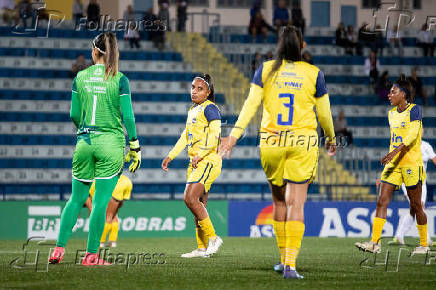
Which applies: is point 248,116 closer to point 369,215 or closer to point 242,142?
point 369,215

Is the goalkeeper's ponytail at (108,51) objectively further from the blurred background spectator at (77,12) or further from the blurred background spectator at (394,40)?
the blurred background spectator at (394,40)

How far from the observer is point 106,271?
290 inches

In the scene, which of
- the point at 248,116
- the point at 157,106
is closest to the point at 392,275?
the point at 248,116

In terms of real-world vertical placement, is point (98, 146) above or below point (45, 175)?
above

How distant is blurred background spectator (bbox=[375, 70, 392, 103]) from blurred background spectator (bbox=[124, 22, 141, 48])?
7.51 meters

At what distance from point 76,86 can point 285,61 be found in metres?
2.17

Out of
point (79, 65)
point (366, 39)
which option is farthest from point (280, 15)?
point (79, 65)

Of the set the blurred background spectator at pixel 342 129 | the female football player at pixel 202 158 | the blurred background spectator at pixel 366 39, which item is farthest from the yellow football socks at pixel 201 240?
the blurred background spectator at pixel 366 39

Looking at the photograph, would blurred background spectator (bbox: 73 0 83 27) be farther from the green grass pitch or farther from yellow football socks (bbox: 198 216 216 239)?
the green grass pitch

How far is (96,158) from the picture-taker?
25.8 feet

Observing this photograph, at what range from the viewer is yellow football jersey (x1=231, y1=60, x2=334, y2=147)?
23.5ft

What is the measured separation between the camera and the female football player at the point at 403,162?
35.8 feet

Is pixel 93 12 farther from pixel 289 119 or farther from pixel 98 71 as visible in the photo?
pixel 289 119

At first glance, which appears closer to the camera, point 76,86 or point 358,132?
point 76,86
